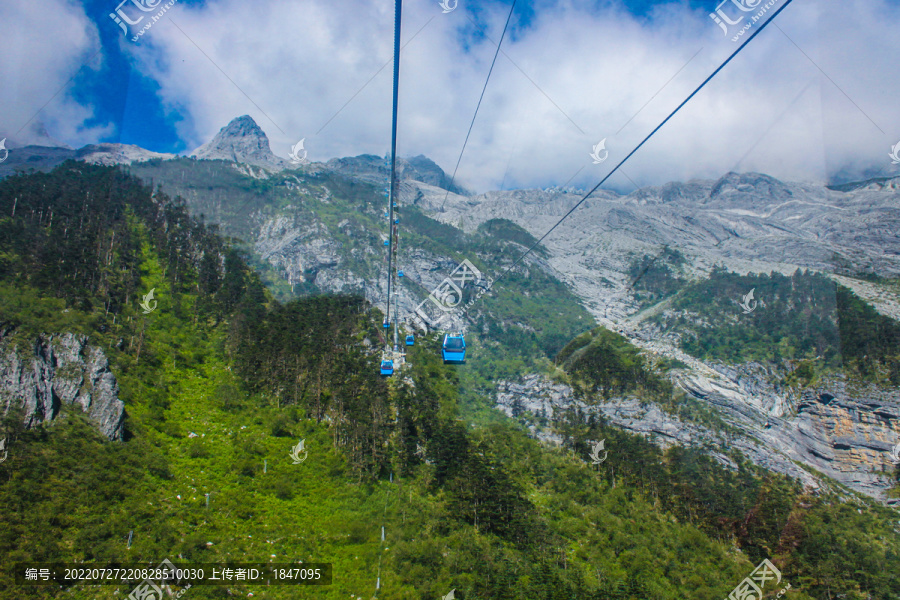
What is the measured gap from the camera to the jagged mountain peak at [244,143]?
571 feet

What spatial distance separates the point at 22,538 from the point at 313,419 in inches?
719

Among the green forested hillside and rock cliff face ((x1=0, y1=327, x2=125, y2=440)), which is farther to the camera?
rock cliff face ((x1=0, y1=327, x2=125, y2=440))

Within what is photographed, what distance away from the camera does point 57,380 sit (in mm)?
25922
